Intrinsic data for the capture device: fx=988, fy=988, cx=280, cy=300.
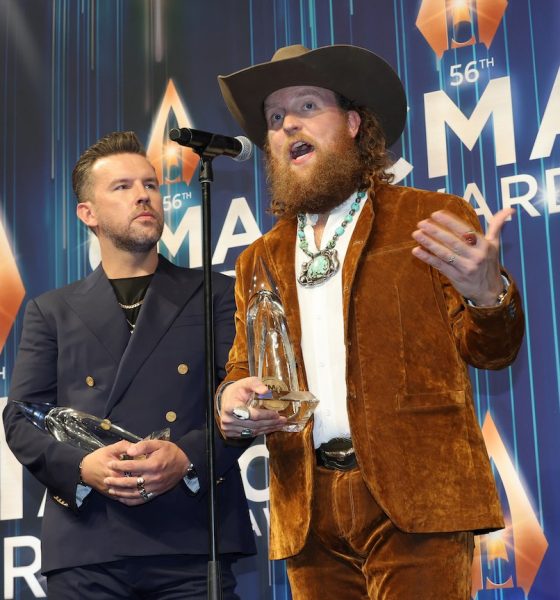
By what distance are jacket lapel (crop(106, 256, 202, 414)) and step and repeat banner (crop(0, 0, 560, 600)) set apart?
0.82m

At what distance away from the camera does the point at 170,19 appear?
4.76 metres

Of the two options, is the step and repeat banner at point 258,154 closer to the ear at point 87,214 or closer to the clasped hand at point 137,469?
the ear at point 87,214

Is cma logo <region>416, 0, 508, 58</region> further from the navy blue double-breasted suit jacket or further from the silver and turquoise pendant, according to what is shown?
the silver and turquoise pendant

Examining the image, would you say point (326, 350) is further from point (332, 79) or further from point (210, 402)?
point (332, 79)

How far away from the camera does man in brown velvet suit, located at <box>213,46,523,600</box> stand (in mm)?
2414

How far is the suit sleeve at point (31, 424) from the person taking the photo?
316cm

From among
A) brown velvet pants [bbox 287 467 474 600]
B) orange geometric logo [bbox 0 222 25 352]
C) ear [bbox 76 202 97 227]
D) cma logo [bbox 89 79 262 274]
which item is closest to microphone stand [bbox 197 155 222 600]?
brown velvet pants [bbox 287 467 474 600]

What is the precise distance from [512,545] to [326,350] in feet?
4.40

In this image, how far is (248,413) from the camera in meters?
2.46

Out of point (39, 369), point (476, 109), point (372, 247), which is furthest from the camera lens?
point (476, 109)

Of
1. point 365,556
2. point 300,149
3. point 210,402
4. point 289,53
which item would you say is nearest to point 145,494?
point 210,402

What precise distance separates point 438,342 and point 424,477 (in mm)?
350

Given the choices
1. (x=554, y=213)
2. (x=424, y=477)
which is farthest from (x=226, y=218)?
(x=424, y=477)

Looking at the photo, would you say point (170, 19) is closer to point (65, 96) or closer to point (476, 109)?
point (65, 96)
